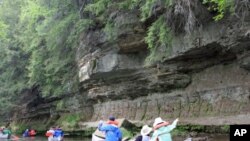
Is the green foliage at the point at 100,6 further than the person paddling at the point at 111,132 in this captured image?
Yes

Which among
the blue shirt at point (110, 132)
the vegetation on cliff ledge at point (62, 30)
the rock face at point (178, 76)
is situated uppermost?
the vegetation on cliff ledge at point (62, 30)

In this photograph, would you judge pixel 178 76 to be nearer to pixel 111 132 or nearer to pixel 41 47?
pixel 111 132

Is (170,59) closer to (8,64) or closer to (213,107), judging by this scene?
(213,107)

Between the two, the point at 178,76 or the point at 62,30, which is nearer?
the point at 178,76

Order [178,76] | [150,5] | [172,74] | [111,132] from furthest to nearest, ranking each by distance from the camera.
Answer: [172,74] < [178,76] < [150,5] < [111,132]

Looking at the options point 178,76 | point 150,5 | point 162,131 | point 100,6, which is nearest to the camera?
point 162,131

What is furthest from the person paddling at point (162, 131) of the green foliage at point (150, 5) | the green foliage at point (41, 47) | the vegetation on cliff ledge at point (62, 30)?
the green foliage at point (41, 47)

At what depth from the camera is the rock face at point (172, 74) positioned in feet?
49.5

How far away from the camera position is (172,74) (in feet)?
59.8

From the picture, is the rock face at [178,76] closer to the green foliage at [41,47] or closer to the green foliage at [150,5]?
the green foliage at [41,47]

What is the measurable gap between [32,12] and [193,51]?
45.5ft

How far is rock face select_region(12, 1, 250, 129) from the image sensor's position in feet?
49.5

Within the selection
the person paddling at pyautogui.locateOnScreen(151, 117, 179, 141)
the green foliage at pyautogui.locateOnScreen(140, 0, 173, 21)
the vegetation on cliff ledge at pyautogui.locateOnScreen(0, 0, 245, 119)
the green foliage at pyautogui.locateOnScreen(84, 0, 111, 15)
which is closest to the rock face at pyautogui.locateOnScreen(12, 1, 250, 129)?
the vegetation on cliff ledge at pyautogui.locateOnScreen(0, 0, 245, 119)

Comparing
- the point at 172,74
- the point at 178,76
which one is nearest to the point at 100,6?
the point at 172,74
